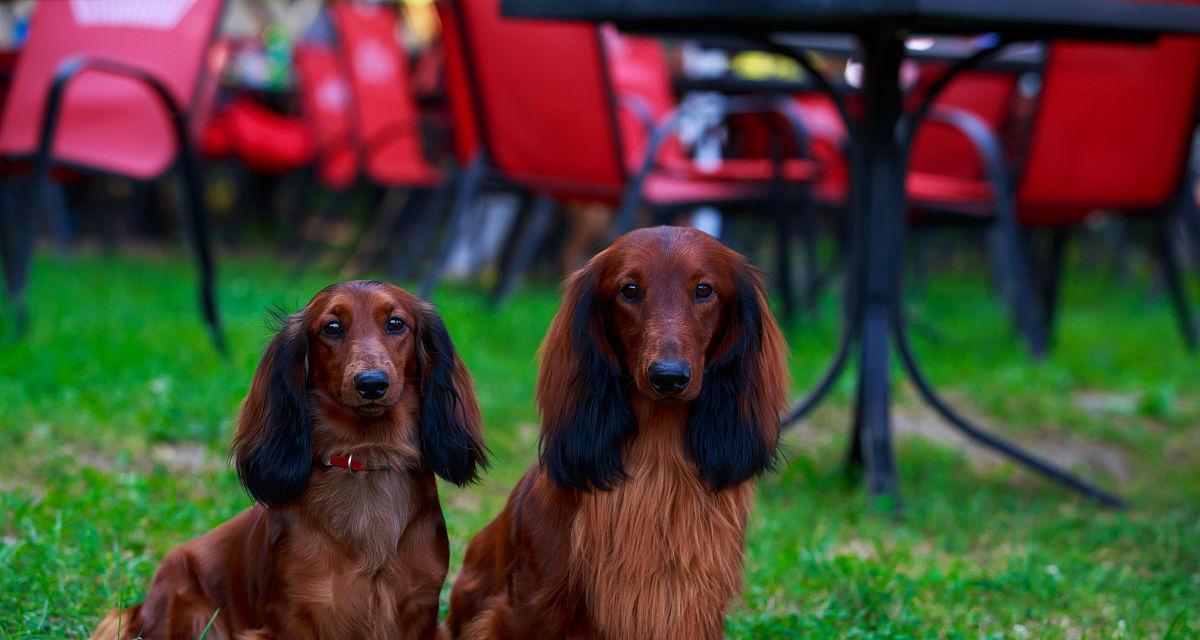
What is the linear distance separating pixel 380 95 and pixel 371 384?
19.9ft

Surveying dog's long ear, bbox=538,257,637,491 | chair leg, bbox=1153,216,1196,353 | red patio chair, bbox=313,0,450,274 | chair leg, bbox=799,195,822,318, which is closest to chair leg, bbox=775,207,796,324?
chair leg, bbox=799,195,822,318

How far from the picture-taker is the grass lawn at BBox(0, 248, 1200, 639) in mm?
2602

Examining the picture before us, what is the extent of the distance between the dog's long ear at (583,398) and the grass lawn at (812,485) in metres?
0.41

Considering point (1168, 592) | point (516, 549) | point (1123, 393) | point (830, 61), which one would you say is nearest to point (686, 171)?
point (1123, 393)

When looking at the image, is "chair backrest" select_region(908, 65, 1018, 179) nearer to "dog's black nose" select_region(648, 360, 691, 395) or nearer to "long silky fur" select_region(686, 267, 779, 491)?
"long silky fur" select_region(686, 267, 779, 491)

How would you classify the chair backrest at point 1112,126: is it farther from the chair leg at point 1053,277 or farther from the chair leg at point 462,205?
the chair leg at point 462,205

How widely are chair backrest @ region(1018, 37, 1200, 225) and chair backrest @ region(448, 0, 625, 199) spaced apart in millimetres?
1757

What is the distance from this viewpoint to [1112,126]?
4898 mm

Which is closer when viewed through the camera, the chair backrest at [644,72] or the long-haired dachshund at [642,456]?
the long-haired dachshund at [642,456]

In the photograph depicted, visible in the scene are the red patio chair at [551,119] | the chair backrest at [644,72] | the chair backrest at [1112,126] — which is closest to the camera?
the red patio chair at [551,119]

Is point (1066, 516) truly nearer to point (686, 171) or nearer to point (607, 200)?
point (607, 200)

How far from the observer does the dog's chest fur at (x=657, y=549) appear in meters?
2.07

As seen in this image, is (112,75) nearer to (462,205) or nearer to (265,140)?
(462,205)

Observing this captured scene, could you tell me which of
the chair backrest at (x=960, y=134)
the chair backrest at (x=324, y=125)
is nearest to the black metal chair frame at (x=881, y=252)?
the chair backrest at (x=960, y=134)
